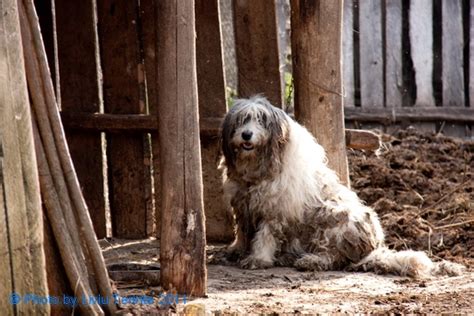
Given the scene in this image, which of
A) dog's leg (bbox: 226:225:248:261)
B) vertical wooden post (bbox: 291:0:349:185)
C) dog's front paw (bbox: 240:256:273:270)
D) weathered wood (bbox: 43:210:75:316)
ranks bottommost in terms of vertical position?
dog's front paw (bbox: 240:256:273:270)

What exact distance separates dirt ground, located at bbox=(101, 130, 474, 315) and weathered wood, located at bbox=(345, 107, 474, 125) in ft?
1.50

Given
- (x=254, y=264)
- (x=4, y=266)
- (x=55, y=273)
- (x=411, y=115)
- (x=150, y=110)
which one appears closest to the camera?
(x=4, y=266)

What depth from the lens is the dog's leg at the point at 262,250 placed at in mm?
8242

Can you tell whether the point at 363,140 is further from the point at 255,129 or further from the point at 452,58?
the point at 452,58

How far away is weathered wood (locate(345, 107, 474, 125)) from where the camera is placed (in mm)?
13328

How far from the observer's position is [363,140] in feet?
28.9

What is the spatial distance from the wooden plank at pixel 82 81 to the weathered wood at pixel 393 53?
17.7ft

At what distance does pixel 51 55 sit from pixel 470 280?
4.18m

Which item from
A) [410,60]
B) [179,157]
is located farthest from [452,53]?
[179,157]

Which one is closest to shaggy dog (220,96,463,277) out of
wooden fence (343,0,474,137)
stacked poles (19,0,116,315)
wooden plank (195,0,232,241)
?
wooden plank (195,0,232,241)

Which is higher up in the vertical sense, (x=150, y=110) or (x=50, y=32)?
(x=50, y=32)

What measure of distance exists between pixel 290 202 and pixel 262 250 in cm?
Result: 46

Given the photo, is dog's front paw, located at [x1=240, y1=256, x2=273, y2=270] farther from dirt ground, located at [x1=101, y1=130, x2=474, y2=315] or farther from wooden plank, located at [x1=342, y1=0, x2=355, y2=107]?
wooden plank, located at [x1=342, y1=0, x2=355, y2=107]

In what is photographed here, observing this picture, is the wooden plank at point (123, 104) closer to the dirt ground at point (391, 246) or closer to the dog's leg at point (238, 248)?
the dirt ground at point (391, 246)
